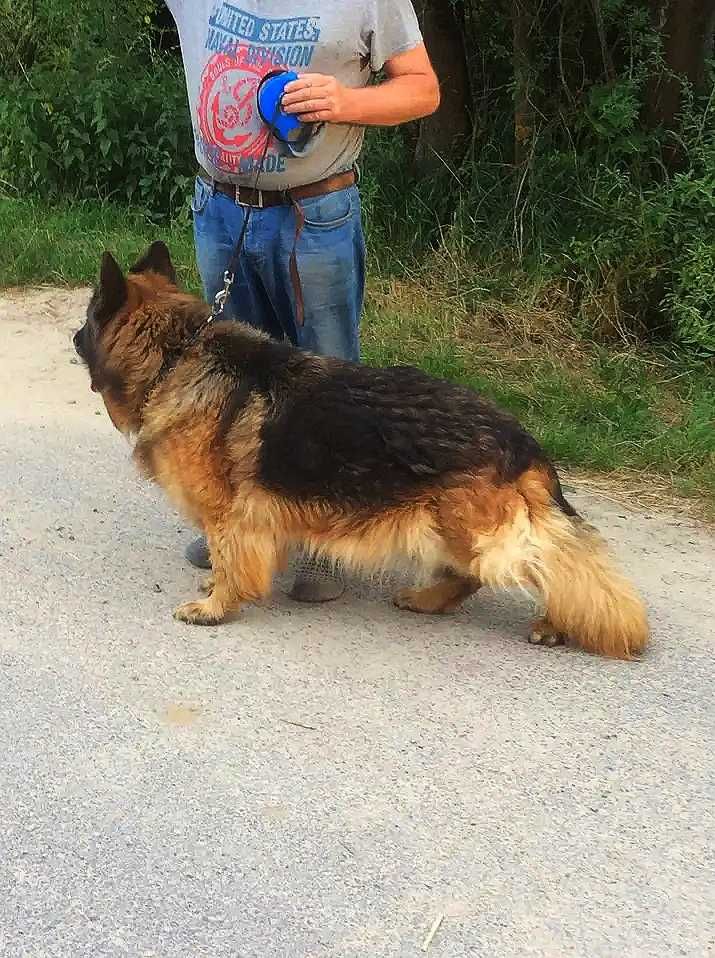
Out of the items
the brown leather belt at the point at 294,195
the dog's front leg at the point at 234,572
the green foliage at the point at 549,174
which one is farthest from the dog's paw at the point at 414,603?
the green foliage at the point at 549,174

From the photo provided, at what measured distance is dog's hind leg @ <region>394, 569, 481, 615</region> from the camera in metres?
3.89

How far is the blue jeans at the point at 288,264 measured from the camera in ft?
12.4

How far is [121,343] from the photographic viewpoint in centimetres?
381

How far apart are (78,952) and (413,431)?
1918 mm

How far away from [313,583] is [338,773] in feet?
3.87

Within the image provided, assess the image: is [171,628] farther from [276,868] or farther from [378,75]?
[378,75]

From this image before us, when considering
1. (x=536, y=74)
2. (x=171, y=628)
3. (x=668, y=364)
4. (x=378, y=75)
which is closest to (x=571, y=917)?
(x=171, y=628)

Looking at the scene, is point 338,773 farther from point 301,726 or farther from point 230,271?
point 230,271

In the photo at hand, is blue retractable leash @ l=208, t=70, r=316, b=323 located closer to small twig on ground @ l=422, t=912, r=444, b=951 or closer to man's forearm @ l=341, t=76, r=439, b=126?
man's forearm @ l=341, t=76, r=439, b=126

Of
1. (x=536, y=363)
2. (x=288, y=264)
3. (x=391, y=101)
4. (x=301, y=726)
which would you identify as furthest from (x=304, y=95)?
(x=536, y=363)

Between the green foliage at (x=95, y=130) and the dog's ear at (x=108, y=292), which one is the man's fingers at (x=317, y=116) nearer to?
the dog's ear at (x=108, y=292)

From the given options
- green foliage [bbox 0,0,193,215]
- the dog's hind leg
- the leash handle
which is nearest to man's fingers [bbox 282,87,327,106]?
the leash handle

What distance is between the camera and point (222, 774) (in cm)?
295

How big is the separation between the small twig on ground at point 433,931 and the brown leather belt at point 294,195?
2.37 m
